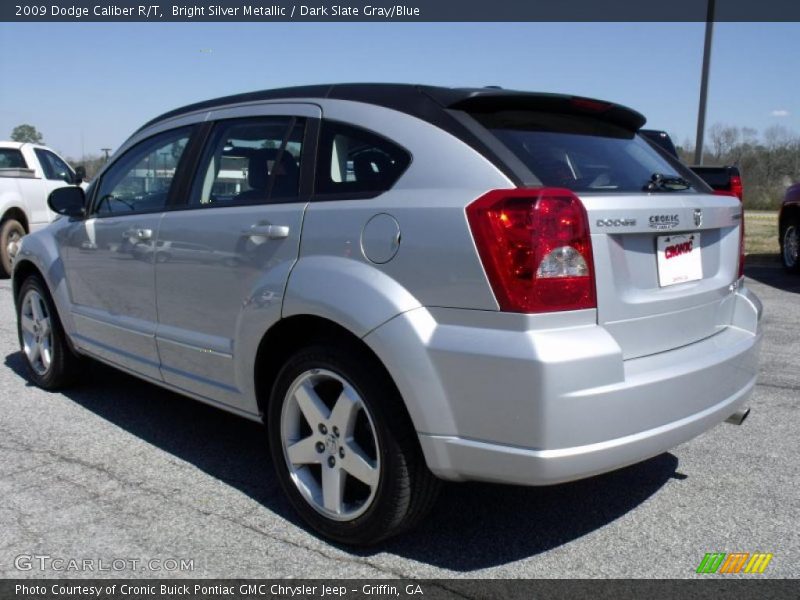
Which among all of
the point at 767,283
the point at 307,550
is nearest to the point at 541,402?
the point at 307,550

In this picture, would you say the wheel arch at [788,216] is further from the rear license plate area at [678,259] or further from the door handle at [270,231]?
the door handle at [270,231]

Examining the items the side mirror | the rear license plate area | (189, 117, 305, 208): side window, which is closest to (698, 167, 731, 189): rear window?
the rear license plate area

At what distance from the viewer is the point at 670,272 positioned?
2.92m

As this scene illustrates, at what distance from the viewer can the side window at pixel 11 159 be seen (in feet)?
39.0

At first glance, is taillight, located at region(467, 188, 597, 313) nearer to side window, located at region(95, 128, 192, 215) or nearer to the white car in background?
side window, located at region(95, 128, 192, 215)

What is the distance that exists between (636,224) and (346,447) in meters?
1.34

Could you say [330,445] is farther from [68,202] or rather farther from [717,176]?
[717,176]

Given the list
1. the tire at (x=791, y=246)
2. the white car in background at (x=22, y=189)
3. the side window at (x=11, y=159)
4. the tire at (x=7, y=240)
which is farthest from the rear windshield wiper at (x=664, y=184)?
the side window at (x=11, y=159)

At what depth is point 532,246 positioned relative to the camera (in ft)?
8.24

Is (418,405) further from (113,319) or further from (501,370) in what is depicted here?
(113,319)

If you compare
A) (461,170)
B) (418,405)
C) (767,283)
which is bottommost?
(767,283)

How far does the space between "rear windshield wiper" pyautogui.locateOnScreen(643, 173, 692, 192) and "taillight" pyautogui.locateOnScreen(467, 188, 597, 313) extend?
2.00 ft

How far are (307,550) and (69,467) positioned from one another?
153cm
